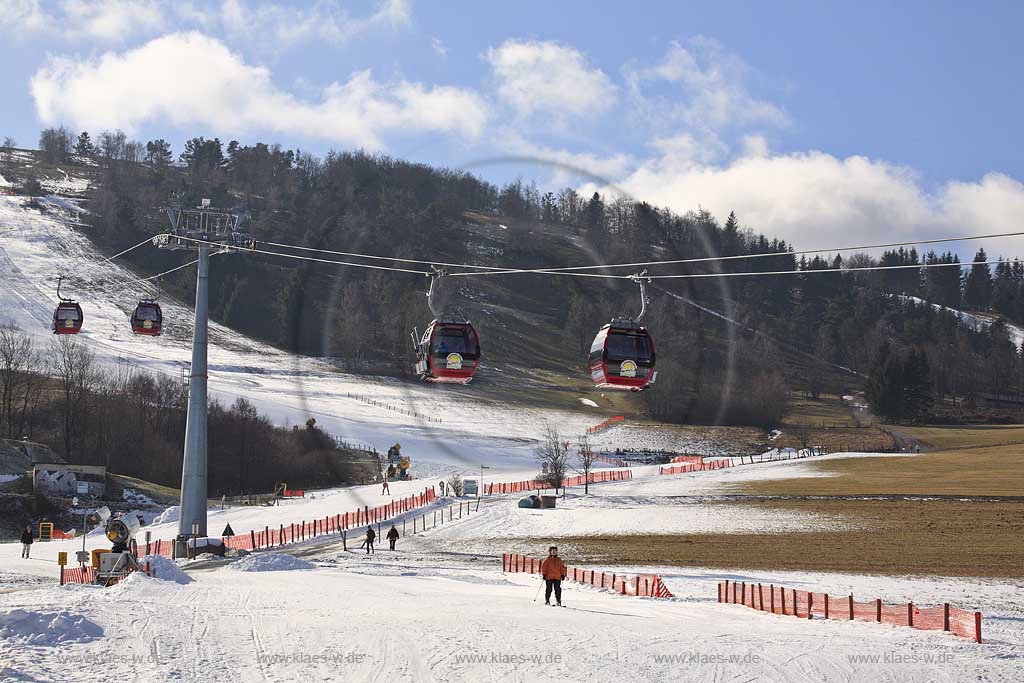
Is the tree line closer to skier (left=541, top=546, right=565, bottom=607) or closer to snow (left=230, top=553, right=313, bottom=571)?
snow (left=230, top=553, right=313, bottom=571)

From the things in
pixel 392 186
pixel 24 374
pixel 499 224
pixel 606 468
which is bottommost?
pixel 606 468

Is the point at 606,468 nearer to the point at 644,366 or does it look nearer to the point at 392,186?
the point at 392,186

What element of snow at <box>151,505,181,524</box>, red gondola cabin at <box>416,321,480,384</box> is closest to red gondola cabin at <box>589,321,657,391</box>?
red gondola cabin at <box>416,321,480,384</box>

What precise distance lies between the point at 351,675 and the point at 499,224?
66170 millimetres

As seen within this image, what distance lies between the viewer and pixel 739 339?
16012 centimetres

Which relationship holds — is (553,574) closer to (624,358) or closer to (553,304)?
(624,358)

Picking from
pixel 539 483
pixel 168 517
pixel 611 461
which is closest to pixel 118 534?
pixel 168 517

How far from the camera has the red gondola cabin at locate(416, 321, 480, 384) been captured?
2731cm

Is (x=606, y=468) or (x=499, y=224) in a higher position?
(x=499, y=224)

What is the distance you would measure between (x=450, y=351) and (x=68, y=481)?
173 ft

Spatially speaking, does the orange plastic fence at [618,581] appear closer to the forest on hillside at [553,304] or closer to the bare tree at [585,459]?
the forest on hillside at [553,304]

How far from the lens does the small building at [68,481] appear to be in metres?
70.4

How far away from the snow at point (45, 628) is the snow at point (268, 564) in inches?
710

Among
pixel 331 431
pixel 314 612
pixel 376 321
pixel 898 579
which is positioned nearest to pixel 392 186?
pixel 376 321
